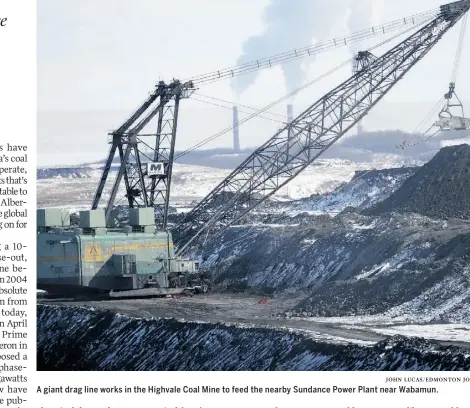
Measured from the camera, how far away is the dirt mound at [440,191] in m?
71.1

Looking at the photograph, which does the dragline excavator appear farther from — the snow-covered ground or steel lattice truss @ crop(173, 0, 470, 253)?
the snow-covered ground

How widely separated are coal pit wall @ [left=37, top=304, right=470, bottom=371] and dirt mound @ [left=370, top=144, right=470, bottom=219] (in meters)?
29.1

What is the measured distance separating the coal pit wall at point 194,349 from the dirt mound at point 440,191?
2908 centimetres

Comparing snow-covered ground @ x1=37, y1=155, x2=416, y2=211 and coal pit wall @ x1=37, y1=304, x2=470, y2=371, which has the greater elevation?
snow-covered ground @ x1=37, y1=155, x2=416, y2=211

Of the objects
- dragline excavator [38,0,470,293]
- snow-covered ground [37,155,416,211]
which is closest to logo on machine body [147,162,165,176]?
dragline excavator [38,0,470,293]

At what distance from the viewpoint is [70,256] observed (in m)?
55.1

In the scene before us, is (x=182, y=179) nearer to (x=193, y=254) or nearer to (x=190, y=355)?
(x=193, y=254)

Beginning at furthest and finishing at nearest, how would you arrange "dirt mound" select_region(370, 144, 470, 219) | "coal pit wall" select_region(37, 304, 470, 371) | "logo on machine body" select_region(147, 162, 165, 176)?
1. "dirt mound" select_region(370, 144, 470, 219)
2. "logo on machine body" select_region(147, 162, 165, 176)
3. "coal pit wall" select_region(37, 304, 470, 371)

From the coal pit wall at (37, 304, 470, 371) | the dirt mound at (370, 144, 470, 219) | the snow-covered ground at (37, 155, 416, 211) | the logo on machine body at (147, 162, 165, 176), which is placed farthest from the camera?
the snow-covered ground at (37, 155, 416, 211)

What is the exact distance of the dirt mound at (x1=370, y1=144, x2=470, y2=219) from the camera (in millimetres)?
71062

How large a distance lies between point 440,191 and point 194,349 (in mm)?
35390

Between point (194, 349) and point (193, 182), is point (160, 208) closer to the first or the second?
point (194, 349)

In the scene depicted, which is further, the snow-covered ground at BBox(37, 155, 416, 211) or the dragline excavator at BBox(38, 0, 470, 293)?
the snow-covered ground at BBox(37, 155, 416, 211)
